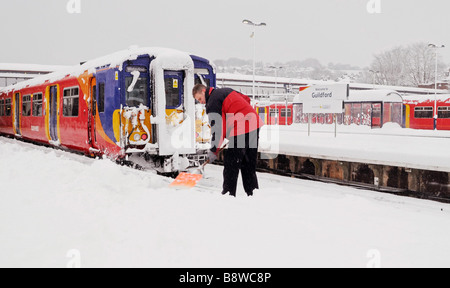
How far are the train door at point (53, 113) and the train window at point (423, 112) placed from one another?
958 inches

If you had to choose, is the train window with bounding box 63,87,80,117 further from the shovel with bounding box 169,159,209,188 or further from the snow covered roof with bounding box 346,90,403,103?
the snow covered roof with bounding box 346,90,403,103

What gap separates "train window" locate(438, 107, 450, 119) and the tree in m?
58.6

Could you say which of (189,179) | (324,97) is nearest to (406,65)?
(324,97)

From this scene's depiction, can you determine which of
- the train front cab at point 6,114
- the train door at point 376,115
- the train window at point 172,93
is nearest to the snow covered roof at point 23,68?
the train front cab at point 6,114

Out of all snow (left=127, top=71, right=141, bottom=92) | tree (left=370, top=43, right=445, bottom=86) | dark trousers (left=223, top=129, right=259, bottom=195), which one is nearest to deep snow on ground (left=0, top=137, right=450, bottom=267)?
dark trousers (left=223, top=129, right=259, bottom=195)

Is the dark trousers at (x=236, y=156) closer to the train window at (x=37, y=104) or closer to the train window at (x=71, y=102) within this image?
the train window at (x=71, y=102)

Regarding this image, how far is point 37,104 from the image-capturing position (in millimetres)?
15555

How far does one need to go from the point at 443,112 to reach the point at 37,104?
80.2 feet

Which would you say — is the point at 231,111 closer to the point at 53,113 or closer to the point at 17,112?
the point at 53,113

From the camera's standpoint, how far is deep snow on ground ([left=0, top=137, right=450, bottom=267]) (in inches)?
130

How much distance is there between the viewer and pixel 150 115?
30.3 feet

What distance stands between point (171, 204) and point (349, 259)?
7.26ft

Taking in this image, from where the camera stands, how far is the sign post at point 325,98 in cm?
1717
